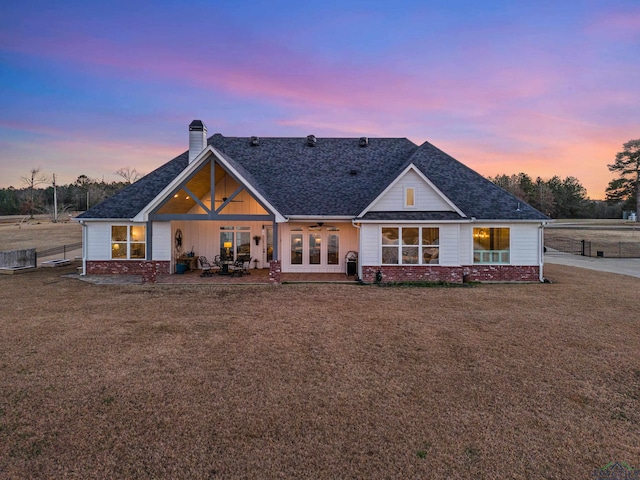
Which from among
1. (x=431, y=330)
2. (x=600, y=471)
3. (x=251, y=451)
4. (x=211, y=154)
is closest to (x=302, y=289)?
(x=431, y=330)

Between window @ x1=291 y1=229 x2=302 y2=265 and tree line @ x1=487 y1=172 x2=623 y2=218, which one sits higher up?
tree line @ x1=487 y1=172 x2=623 y2=218

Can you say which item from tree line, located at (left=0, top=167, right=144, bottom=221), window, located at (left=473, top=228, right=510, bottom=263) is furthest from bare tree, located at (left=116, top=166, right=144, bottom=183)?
window, located at (left=473, top=228, right=510, bottom=263)

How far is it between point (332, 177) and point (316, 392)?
14758 mm

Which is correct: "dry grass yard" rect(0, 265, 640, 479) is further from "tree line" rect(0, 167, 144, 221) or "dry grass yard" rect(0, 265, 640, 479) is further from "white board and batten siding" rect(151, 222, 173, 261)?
"tree line" rect(0, 167, 144, 221)

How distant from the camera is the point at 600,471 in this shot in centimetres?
340

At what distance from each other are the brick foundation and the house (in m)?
0.05

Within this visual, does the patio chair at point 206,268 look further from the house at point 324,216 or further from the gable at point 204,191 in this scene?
the gable at point 204,191

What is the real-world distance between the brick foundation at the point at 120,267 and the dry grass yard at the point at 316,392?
20.4 feet

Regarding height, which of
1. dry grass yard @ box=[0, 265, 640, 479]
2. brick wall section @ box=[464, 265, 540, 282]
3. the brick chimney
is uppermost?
the brick chimney

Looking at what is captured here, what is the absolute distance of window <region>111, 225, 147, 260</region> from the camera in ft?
54.4

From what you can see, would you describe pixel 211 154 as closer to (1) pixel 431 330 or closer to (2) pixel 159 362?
(2) pixel 159 362

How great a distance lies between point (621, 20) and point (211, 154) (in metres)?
21.4

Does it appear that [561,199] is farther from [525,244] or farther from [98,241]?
[98,241]

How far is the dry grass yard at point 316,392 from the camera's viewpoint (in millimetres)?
3551
